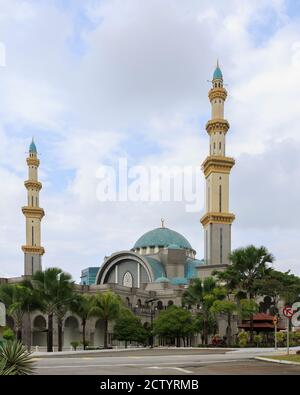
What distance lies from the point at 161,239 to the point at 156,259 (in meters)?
6.19

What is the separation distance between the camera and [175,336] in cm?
Answer: 5903

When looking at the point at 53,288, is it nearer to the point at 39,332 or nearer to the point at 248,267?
the point at 248,267

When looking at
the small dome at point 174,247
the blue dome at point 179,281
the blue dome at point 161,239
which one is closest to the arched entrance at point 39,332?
the blue dome at point 179,281

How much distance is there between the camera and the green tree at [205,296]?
172ft

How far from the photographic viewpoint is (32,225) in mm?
89812

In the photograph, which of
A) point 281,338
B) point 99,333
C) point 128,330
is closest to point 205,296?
point 281,338

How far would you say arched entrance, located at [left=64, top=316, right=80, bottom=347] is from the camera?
2847 inches

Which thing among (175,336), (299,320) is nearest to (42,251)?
(175,336)

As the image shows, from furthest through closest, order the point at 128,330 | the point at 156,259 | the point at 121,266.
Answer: the point at 156,259 → the point at 121,266 → the point at 128,330

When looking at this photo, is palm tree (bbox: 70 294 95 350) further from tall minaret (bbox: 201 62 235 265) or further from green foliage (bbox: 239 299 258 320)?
tall minaret (bbox: 201 62 235 265)

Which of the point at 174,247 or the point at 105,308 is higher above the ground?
the point at 174,247

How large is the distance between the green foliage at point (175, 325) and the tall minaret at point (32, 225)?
114 feet
